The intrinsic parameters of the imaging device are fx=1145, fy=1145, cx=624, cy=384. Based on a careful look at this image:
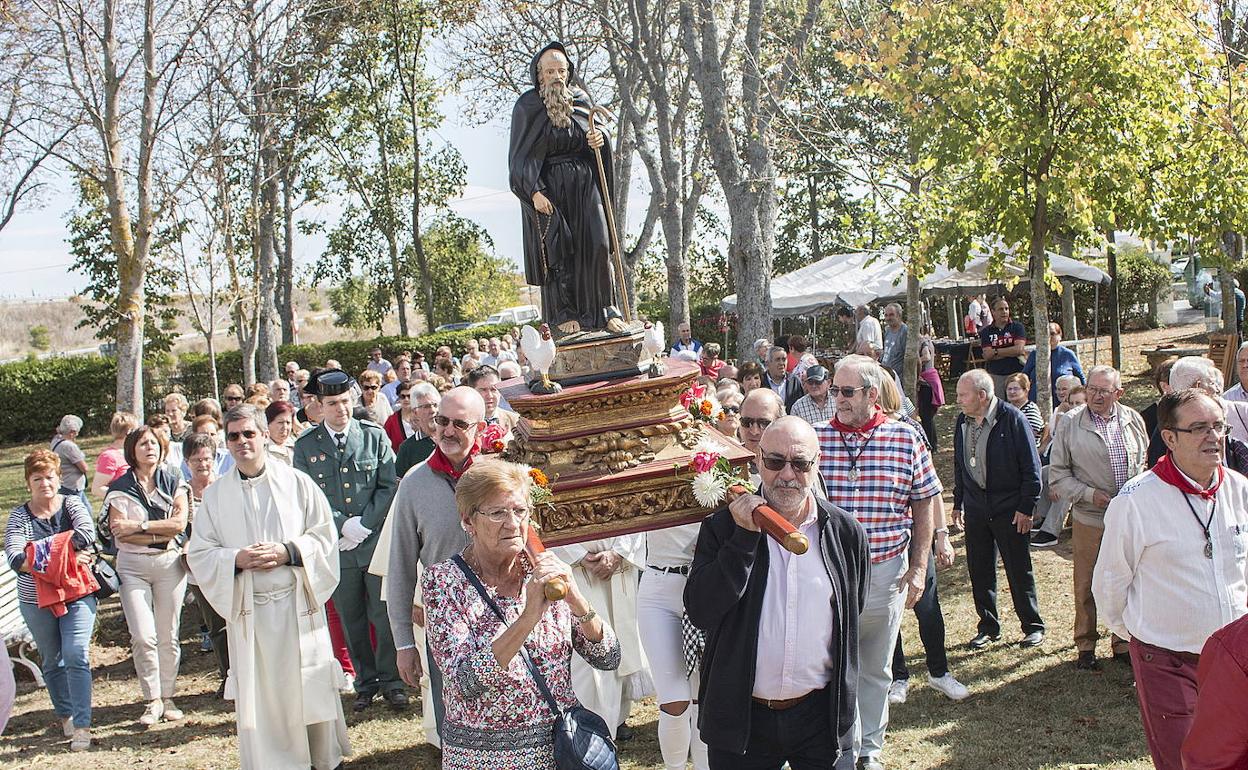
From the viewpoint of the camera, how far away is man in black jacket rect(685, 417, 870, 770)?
3.93 m

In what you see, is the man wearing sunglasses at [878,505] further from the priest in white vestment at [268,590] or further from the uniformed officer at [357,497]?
the uniformed officer at [357,497]

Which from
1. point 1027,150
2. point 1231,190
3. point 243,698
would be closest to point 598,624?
point 243,698

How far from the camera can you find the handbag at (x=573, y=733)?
3.31m

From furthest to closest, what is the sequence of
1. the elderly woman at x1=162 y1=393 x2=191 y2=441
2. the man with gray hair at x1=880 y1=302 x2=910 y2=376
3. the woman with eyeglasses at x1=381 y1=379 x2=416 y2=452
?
the man with gray hair at x1=880 y1=302 x2=910 y2=376 < the elderly woman at x1=162 y1=393 x2=191 y2=441 < the woman with eyeglasses at x1=381 y1=379 x2=416 y2=452

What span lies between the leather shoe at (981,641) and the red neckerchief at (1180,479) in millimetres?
3268

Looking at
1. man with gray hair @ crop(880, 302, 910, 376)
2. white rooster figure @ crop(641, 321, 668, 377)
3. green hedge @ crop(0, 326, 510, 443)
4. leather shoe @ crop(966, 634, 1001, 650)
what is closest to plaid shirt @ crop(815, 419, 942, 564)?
white rooster figure @ crop(641, 321, 668, 377)

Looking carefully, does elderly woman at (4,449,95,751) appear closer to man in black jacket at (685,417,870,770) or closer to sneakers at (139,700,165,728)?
sneakers at (139,700,165,728)

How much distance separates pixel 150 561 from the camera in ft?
24.5

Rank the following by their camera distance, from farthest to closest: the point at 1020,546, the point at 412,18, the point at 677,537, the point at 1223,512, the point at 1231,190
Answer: the point at 412,18 < the point at 1231,190 < the point at 1020,546 < the point at 677,537 < the point at 1223,512

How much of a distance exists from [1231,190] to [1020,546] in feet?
19.1

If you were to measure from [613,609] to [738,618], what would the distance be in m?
Result: 2.66

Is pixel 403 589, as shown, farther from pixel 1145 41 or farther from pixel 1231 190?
pixel 1231 190

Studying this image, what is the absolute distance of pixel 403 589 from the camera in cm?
534

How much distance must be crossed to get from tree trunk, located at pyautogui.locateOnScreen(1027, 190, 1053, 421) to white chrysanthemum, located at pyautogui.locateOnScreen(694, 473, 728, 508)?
7647mm
